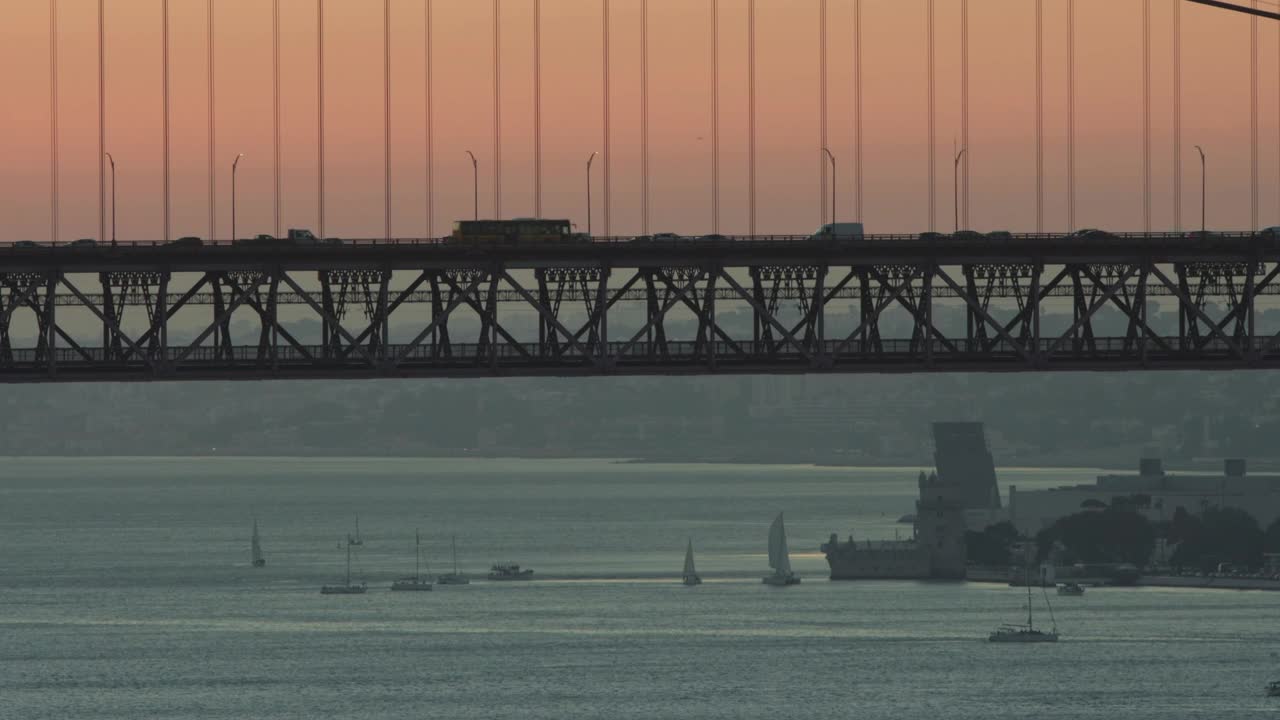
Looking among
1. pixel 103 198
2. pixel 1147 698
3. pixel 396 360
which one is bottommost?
pixel 1147 698

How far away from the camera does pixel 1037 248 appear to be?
95.6 metres

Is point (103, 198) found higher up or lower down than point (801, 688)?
higher up

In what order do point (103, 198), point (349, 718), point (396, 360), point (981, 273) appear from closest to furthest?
1. point (396, 360)
2. point (981, 273)
3. point (103, 198)
4. point (349, 718)

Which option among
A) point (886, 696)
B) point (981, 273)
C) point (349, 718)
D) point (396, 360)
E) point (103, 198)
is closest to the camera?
point (396, 360)

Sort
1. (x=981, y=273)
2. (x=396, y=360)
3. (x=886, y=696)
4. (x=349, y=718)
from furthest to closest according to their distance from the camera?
1. (x=886, y=696)
2. (x=349, y=718)
3. (x=981, y=273)
4. (x=396, y=360)

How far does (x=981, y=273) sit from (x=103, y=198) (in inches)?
1451

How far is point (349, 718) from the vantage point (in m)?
156

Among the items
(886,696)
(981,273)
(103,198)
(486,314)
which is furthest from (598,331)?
(886,696)

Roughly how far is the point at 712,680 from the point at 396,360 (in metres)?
91.1

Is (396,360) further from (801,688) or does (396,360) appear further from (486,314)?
(801,688)

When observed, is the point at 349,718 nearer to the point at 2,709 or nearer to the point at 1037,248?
the point at 2,709

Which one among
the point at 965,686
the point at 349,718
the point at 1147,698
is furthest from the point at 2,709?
the point at 1147,698

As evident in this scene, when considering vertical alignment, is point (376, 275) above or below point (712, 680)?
above

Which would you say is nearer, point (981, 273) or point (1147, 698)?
point (981, 273)
